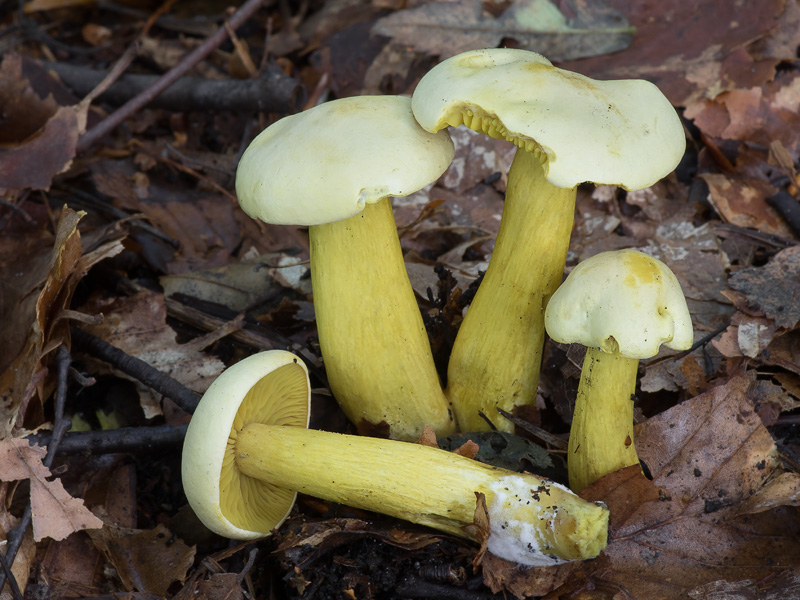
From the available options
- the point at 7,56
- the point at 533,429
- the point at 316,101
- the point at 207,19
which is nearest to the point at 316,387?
the point at 533,429

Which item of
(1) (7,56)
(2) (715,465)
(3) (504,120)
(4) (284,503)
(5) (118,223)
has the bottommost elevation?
(4) (284,503)

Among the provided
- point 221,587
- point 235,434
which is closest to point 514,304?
point 235,434

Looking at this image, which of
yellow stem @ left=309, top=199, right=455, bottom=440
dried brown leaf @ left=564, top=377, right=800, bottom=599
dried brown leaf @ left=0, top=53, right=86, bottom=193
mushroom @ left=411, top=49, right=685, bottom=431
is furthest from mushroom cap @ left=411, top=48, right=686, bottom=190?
dried brown leaf @ left=0, top=53, right=86, bottom=193

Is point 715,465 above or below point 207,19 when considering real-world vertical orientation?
below

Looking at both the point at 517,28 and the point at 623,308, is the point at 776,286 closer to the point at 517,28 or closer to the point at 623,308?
the point at 623,308

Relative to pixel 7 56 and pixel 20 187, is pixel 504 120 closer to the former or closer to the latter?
pixel 20 187

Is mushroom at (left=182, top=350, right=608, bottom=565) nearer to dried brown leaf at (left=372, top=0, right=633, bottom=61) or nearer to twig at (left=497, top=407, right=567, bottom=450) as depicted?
twig at (left=497, top=407, right=567, bottom=450)

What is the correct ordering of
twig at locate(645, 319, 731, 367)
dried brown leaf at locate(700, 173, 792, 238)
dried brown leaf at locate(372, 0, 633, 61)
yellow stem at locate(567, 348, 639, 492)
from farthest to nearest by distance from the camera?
dried brown leaf at locate(372, 0, 633, 61), dried brown leaf at locate(700, 173, 792, 238), twig at locate(645, 319, 731, 367), yellow stem at locate(567, 348, 639, 492)
